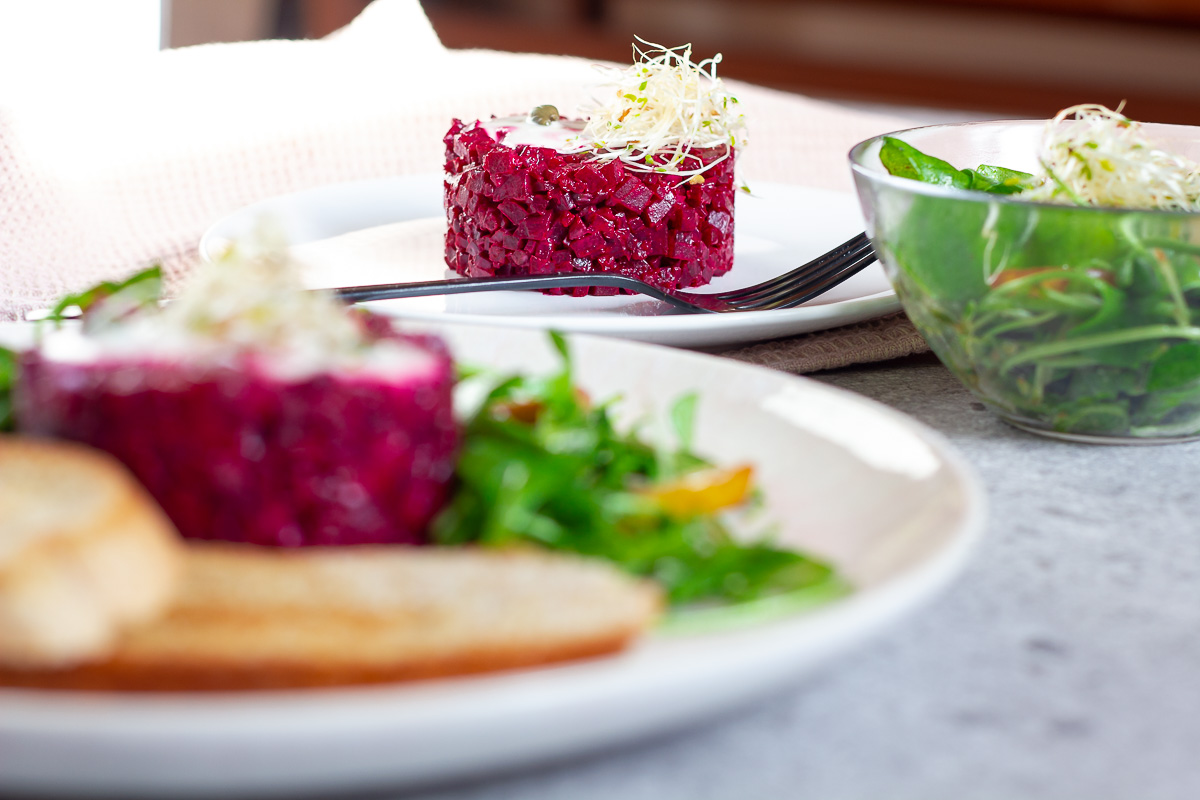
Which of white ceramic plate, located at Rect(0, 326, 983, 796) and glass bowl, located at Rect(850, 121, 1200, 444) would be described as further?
glass bowl, located at Rect(850, 121, 1200, 444)

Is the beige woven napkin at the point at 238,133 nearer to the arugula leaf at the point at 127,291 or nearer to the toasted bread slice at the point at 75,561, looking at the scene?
the arugula leaf at the point at 127,291

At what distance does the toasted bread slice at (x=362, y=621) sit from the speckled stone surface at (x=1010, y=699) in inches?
3.9

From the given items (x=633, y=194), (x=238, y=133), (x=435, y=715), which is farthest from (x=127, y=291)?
(x=238, y=133)

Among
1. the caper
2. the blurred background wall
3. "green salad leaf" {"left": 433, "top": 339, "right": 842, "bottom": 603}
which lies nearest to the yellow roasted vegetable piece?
"green salad leaf" {"left": 433, "top": 339, "right": 842, "bottom": 603}

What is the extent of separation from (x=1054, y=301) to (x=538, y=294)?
73cm

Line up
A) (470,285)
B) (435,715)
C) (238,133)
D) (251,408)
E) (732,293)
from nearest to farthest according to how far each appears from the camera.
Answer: (435,715) < (251,408) < (470,285) < (732,293) < (238,133)

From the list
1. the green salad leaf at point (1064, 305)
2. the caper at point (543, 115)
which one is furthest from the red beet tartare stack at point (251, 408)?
the caper at point (543, 115)

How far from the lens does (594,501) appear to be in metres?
0.79

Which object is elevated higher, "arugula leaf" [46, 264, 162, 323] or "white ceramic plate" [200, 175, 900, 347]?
"arugula leaf" [46, 264, 162, 323]

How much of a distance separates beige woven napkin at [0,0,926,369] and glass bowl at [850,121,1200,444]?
Result: 0.28m

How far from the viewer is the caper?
5.90ft

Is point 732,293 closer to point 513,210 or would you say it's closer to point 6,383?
point 513,210

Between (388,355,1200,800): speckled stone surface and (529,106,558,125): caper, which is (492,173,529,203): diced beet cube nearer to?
(529,106,558,125): caper

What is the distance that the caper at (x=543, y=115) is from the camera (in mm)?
1799
